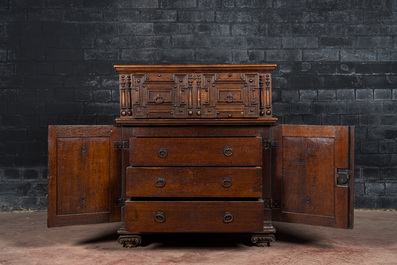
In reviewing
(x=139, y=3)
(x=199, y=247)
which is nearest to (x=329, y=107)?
(x=199, y=247)

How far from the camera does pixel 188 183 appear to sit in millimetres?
2971

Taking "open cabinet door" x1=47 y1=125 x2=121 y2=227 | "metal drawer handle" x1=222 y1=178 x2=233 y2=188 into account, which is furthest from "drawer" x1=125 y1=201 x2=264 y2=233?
"open cabinet door" x1=47 y1=125 x2=121 y2=227

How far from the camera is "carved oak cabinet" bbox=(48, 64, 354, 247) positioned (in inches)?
117

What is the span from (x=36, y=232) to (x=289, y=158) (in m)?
2.39

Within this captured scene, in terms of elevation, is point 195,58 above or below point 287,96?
above

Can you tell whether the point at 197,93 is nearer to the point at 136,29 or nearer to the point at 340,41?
the point at 136,29

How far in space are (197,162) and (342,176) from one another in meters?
1.11

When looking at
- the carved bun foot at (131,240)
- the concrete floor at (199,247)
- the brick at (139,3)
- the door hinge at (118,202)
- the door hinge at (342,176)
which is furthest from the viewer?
the brick at (139,3)

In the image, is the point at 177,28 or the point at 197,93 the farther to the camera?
the point at 177,28

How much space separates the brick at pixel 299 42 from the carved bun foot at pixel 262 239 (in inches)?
90.1

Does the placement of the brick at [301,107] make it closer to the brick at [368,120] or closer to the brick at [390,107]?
the brick at [368,120]

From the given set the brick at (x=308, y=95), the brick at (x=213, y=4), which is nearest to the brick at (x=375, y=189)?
the brick at (x=308, y=95)

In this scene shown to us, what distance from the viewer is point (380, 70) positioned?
4.42m

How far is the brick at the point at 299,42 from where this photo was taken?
4410 mm
